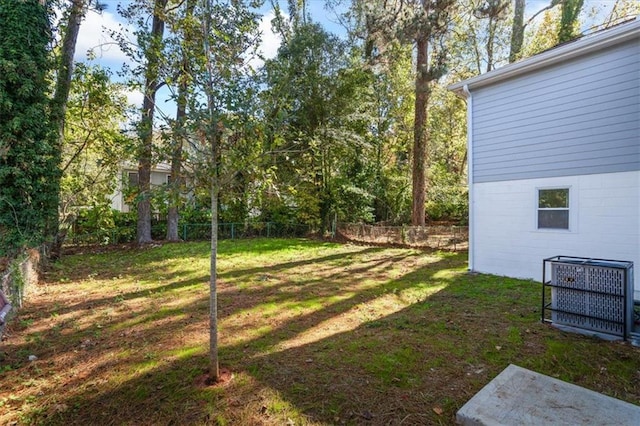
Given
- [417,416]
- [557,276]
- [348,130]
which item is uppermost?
[348,130]

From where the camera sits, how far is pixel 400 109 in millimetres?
16953

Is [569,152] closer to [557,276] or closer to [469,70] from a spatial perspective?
[557,276]

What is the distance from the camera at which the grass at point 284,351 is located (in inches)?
97.0

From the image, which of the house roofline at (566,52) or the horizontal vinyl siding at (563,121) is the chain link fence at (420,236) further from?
the house roofline at (566,52)

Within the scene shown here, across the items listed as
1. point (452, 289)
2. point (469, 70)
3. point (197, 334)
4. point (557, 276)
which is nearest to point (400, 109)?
point (469, 70)

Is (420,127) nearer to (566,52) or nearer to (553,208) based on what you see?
(566,52)

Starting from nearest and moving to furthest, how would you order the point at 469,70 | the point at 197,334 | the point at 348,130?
the point at 197,334
the point at 348,130
the point at 469,70

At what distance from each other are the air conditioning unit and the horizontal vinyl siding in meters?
2.71

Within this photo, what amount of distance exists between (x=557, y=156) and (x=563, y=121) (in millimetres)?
651

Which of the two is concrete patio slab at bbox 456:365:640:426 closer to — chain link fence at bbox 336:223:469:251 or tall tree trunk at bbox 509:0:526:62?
chain link fence at bbox 336:223:469:251

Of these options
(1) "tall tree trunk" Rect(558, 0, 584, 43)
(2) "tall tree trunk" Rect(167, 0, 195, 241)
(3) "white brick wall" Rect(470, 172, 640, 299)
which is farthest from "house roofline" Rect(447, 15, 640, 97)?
(2) "tall tree trunk" Rect(167, 0, 195, 241)

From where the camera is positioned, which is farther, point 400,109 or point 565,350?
point 400,109

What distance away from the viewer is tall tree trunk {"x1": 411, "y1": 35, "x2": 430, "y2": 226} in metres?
11.2

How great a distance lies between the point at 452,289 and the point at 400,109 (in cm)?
1319
